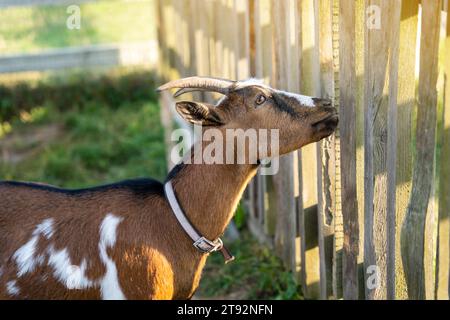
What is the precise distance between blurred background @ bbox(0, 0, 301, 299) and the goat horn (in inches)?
73.7

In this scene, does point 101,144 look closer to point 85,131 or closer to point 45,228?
point 85,131

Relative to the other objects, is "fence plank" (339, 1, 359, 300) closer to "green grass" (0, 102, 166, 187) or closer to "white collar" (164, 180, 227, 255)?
"white collar" (164, 180, 227, 255)

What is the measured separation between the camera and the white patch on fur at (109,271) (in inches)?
150

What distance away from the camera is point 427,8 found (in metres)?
3.38

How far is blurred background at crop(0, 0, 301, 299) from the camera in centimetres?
594

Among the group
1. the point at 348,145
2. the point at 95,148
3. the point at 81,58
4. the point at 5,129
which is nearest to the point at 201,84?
the point at 348,145

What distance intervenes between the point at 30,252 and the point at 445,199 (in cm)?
208

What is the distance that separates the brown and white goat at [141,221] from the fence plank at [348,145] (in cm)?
11

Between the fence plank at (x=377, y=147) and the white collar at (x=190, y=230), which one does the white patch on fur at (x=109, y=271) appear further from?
the fence plank at (x=377, y=147)

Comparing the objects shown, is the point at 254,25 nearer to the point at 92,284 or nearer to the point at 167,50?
the point at 92,284

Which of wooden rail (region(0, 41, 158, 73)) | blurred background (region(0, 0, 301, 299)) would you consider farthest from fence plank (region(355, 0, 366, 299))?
wooden rail (region(0, 41, 158, 73))

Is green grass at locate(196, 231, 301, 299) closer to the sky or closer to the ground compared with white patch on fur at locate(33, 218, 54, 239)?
closer to the ground
